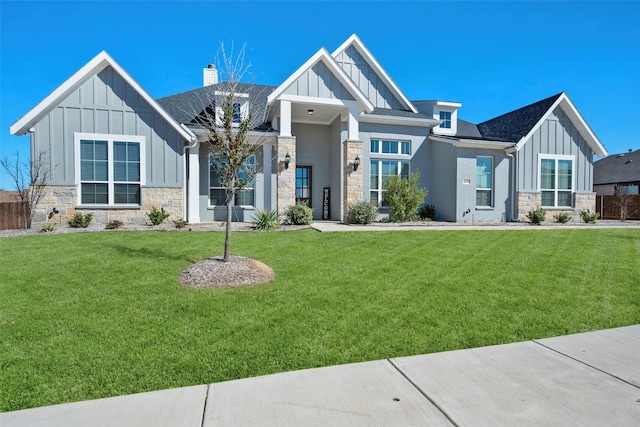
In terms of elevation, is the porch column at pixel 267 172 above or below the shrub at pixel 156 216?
above

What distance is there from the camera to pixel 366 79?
1761cm

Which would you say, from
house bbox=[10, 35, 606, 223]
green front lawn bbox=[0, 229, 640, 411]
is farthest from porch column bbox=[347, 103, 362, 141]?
green front lawn bbox=[0, 229, 640, 411]

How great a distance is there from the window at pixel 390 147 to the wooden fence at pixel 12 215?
13838 millimetres

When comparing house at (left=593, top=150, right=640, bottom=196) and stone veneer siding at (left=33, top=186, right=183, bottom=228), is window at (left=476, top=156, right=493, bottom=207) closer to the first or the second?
stone veneer siding at (left=33, top=186, right=183, bottom=228)

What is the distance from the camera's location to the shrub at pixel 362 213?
1336 cm

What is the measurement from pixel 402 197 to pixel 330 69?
5.94m

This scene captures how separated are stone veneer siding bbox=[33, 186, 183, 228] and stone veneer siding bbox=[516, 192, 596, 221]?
50.5 feet

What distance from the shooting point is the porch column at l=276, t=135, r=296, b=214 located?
13375 mm

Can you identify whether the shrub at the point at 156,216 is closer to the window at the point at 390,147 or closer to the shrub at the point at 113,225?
the shrub at the point at 113,225

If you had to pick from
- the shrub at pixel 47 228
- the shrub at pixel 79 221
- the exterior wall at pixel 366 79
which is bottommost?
the shrub at pixel 47 228

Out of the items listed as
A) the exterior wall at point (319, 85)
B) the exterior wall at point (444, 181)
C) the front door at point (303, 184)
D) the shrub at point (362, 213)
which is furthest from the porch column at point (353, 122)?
the exterior wall at point (444, 181)

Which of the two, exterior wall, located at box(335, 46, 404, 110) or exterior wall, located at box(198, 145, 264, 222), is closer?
exterior wall, located at box(198, 145, 264, 222)

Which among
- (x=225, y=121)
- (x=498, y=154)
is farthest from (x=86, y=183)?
(x=498, y=154)

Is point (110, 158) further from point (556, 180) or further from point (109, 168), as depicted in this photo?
point (556, 180)
